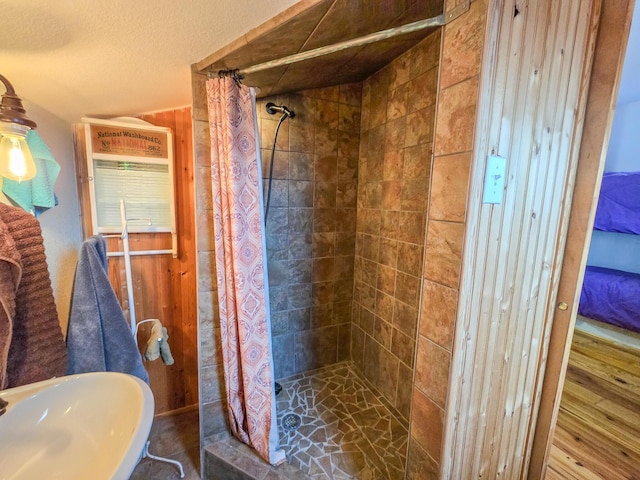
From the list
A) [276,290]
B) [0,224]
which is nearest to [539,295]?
[276,290]

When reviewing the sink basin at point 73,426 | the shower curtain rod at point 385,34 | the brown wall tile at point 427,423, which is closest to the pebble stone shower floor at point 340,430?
the brown wall tile at point 427,423

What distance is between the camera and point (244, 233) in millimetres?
1253

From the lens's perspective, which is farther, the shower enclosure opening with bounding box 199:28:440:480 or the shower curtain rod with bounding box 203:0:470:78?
the shower enclosure opening with bounding box 199:28:440:480

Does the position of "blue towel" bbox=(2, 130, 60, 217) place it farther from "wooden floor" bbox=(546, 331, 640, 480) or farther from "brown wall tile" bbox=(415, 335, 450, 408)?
"wooden floor" bbox=(546, 331, 640, 480)

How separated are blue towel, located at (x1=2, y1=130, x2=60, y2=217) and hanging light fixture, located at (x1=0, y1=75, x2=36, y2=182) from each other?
0.53 feet

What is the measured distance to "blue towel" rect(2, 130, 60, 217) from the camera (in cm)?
95

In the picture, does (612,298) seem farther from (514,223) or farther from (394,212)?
(514,223)

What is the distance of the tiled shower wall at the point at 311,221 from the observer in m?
1.85

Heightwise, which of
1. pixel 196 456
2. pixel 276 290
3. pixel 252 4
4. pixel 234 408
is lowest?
pixel 196 456

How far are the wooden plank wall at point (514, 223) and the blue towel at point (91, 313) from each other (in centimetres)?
143

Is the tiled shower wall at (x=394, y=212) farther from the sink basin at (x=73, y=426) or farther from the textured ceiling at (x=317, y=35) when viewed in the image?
the sink basin at (x=73, y=426)

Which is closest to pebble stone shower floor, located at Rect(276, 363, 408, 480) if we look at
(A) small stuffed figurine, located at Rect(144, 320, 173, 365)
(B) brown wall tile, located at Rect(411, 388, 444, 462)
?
(B) brown wall tile, located at Rect(411, 388, 444, 462)

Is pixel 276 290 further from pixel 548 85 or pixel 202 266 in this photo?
pixel 548 85

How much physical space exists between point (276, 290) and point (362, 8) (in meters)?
1.66
